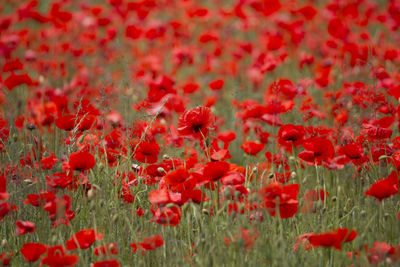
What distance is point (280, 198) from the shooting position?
1.57 metres

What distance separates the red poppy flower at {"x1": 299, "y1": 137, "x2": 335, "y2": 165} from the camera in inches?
73.5

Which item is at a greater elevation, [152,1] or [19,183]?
[152,1]

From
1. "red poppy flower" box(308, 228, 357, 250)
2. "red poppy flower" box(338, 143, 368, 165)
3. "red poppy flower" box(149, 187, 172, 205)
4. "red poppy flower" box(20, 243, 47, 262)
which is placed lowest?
"red poppy flower" box(20, 243, 47, 262)

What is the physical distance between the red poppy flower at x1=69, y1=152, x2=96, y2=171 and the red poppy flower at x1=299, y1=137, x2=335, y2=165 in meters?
0.77

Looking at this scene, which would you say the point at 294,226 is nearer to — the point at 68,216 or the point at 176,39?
the point at 68,216

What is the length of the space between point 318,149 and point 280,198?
0.39 m

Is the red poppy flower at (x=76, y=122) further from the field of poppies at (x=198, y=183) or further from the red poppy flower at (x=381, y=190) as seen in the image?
the red poppy flower at (x=381, y=190)

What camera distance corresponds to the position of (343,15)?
200 inches

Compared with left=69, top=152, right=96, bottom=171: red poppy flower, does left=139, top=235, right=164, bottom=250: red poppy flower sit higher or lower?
lower

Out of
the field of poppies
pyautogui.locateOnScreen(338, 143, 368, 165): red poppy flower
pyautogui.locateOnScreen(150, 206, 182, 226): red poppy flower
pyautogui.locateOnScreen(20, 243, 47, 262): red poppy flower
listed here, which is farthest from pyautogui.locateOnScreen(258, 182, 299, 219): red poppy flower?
pyautogui.locateOnScreen(20, 243, 47, 262): red poppy flower

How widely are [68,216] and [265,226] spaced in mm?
706

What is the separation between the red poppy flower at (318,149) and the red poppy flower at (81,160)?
0.77 m

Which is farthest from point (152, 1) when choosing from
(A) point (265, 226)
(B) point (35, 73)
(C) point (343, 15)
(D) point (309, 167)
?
(A) point (265, 226)

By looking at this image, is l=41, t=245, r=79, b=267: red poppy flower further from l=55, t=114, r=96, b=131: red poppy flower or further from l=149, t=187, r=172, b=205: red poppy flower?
l=55, t=114, r=96, b=131: red poppy flower
